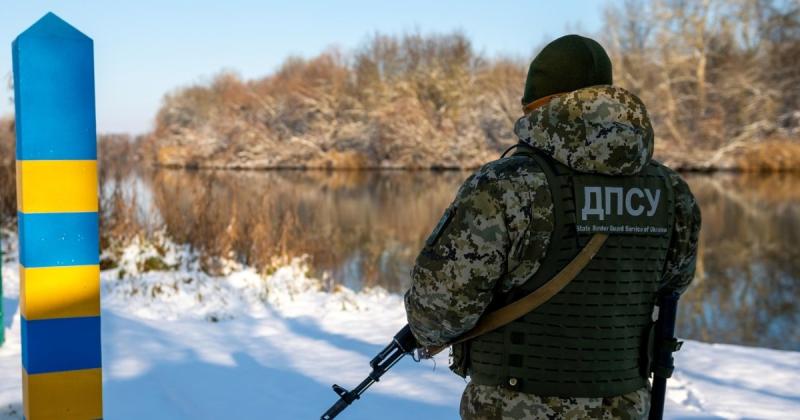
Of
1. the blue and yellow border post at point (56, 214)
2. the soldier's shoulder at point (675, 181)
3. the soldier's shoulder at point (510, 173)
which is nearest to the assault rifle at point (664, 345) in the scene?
the soldier's shoulder at point (675, 181)

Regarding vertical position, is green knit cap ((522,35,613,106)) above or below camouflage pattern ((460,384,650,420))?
above

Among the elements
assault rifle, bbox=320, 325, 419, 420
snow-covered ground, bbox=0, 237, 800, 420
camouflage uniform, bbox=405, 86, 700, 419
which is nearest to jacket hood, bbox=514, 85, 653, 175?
camouflage uniform, bbox=405, 86, 700, 419

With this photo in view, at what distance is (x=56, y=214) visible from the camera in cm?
283

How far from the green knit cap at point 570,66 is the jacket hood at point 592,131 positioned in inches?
2.9

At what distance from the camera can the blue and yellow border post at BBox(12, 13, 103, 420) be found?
9.05ft

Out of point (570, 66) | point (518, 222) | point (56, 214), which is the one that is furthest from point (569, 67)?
point (56, 214)

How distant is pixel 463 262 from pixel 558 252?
25cm

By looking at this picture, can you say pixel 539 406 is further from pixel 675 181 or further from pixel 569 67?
pixel 569 67

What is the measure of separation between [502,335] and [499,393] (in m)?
0.16

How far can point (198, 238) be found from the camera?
9789 millimetres

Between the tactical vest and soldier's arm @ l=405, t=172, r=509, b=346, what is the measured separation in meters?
0.12

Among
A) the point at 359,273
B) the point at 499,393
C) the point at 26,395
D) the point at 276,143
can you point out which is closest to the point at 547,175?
the point at 499,393

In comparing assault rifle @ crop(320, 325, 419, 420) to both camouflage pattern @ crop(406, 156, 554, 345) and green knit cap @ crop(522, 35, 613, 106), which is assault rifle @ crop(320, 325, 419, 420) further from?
green knit cap @ crop(522, 35, 613, 106)

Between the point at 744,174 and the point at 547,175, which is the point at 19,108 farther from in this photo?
the point at 744,174
